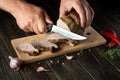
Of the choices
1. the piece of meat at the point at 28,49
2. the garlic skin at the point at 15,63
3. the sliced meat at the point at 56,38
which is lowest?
the garlic skin at the point at 15,63

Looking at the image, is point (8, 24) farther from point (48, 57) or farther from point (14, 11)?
point (48, 57)

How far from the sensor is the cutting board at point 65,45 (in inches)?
54.3

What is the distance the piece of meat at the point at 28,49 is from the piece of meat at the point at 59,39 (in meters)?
0.11

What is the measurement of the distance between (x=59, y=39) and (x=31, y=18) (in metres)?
0.19

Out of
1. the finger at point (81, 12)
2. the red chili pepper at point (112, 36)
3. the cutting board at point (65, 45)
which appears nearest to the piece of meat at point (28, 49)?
the cutting board at point (65, 45)

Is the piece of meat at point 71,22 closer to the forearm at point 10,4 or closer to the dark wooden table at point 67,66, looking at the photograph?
the dark wooden table at point 67,66

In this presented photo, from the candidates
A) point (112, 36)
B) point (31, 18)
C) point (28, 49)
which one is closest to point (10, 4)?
point (31, 18)

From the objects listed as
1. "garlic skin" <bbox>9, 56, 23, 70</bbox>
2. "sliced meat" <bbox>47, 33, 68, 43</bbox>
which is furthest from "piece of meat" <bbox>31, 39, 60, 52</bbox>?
"garlic skin" <bbox>9, 56, 23, 70</bbox>

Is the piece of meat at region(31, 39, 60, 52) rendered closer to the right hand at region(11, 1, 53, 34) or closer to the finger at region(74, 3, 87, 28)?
the right hand at region(11, 1, 53, 34)

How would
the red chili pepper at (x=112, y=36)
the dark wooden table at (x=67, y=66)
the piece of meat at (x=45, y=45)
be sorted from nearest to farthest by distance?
the dark wooden table at (x=67, y=66) < the piece of meat at (x=45, y=45) < the red chili pepper at (x=112, y=36)

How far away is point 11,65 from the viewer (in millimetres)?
1313

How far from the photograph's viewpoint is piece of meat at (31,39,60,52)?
1.41 meters

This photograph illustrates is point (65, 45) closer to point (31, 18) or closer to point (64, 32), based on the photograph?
point (64, 32)

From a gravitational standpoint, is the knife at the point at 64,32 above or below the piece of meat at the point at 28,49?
above
